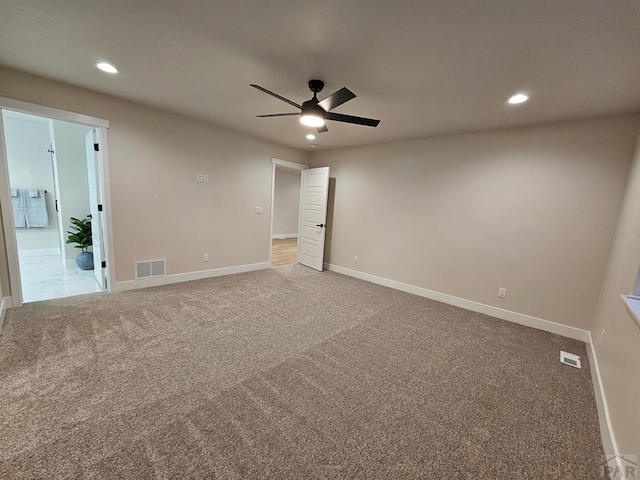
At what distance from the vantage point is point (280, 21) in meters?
1.63

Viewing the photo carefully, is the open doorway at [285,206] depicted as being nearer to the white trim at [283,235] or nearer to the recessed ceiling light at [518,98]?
the white trim at [283,235]

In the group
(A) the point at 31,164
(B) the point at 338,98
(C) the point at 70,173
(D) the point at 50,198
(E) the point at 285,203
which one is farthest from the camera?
(E) the point at 285,203

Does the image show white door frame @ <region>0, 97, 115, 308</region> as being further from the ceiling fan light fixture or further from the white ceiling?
the ceiling fan light fixture

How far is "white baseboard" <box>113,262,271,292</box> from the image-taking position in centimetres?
353

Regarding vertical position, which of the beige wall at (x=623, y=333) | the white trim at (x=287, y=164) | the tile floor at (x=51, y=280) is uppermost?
the white trim at (x=287, y=164)

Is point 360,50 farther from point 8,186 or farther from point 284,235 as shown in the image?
point 284,235

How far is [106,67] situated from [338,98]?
7.07ft

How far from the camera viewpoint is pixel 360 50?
6.12 ft

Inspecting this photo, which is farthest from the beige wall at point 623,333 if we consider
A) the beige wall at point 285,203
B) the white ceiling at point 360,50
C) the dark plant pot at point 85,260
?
the beige wall at point 285,203

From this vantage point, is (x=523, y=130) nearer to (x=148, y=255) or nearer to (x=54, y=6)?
(x=54, y=6)

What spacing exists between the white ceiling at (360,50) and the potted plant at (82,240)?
101 inches

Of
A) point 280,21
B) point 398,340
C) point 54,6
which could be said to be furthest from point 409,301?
point 54,6

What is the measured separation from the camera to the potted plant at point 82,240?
434 centimetres

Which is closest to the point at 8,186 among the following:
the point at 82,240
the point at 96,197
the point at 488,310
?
the point at 96,197
